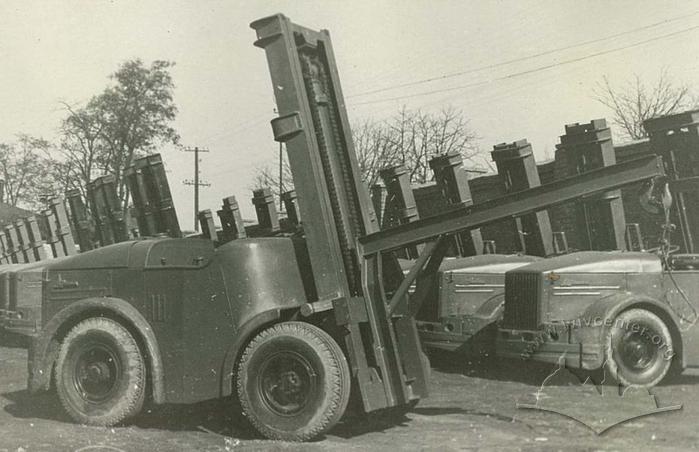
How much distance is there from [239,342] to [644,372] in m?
4.42

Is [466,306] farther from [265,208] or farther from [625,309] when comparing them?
[265,208]

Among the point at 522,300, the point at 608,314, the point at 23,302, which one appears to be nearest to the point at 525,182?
the point at 522,300

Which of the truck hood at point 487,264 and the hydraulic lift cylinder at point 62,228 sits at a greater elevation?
the hydraulic lift cylinder at point 62,228

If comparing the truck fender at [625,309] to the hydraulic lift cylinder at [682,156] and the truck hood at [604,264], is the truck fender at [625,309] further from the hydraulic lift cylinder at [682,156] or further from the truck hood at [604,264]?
the hydraulic lift cylinder at [682,156]

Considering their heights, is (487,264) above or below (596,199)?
below

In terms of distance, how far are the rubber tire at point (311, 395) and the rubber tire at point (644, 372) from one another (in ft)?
11.1

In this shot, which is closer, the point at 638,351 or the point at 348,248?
the point at 348,248

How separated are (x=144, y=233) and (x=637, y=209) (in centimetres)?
1038

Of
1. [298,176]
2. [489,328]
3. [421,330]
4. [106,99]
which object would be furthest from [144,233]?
[106,99]

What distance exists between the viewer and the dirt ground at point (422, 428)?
579cm

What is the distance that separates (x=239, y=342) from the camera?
621 cm

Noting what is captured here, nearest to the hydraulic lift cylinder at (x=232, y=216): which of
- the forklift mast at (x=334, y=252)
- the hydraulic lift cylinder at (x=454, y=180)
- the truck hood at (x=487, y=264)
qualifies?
the hydraulic lift cylinder at (x=454, y=180)

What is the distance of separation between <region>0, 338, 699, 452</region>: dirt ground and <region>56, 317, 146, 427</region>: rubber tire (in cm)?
14

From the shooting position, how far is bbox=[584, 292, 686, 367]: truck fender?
7848 mm
